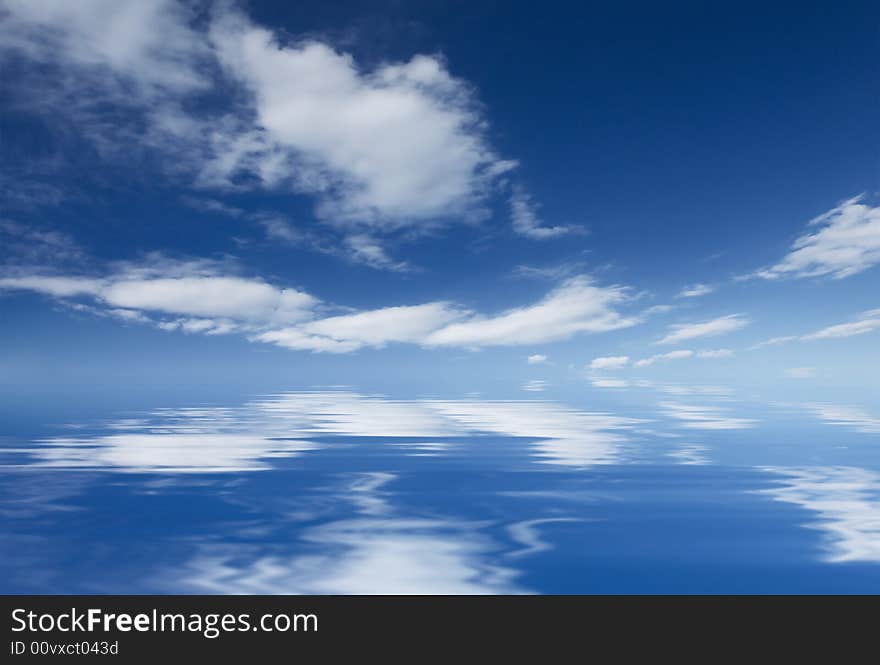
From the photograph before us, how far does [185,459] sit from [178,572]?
20.1 m

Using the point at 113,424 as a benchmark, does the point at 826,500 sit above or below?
below

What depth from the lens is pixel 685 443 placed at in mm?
39281

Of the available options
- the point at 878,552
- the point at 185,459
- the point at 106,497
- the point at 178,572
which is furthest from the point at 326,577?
the point at 185,459

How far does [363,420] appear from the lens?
5966cm

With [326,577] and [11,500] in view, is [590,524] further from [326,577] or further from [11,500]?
[11,500]

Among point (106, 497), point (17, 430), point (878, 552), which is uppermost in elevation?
point (17, 430)

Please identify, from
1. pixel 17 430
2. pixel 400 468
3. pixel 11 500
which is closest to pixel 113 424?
pixel 17 430

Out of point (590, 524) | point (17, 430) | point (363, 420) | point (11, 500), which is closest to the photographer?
point (590, 524)

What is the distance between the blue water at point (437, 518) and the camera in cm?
1223

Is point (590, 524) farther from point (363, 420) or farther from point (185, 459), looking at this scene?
point (363, 420)

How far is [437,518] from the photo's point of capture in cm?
1812

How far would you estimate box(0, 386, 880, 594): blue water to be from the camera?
481 inches

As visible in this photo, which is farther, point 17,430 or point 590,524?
point 17,430
